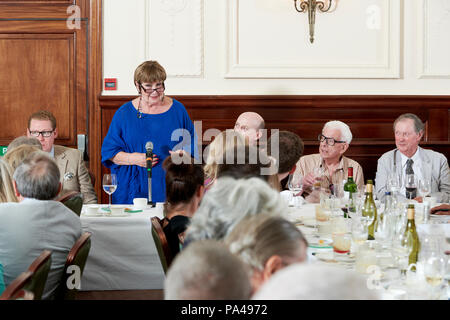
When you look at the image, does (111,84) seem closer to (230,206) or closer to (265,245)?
(230,206)

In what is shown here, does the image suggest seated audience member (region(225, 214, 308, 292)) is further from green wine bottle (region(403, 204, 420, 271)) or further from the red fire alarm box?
the red fire alarm box

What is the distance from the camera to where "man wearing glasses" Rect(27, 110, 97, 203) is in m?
4.30

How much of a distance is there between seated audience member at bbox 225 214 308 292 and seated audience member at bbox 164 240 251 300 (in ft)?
0.86

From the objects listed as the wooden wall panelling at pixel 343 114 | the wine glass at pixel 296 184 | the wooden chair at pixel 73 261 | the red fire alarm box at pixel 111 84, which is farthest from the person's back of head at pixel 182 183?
the red fire alarm box at pixel 111 84

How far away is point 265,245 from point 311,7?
4.21 m

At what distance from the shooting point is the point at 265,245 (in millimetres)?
1445

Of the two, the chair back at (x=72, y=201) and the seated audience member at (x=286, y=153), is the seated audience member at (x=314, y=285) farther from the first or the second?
the seated audience member at (x=286, y=153)

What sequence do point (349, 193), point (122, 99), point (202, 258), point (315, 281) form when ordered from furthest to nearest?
point (122, 99) < point (349, 193) < point (202, 258) < point (315, 281)

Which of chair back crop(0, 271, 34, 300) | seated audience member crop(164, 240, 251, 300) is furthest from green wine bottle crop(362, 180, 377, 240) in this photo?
seated audience member crop(164, 240, 251, 300)

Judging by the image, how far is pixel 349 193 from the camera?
3926 millimetres

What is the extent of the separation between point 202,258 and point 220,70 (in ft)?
14.4

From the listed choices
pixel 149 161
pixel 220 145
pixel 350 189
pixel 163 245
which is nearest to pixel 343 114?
pixel 350 189
